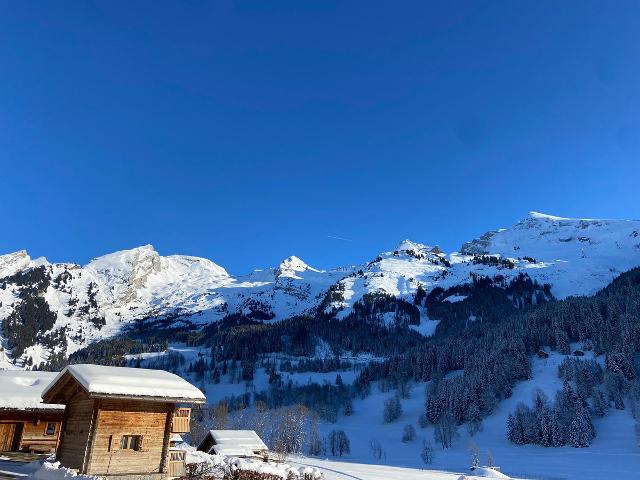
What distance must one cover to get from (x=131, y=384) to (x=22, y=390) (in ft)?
61.7

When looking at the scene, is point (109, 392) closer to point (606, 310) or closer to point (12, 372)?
point (12, 372)

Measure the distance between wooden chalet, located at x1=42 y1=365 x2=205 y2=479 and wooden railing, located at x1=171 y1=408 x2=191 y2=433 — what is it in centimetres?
606

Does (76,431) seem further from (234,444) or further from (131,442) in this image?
(234,444)

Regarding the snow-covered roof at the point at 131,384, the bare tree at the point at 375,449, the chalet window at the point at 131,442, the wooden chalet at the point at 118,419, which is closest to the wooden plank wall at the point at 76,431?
the wooden chalet at the point at 118,419

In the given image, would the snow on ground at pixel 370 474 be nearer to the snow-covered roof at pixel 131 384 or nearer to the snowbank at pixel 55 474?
the snow-covered roof at pixel 131 384

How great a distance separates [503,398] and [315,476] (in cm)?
12423

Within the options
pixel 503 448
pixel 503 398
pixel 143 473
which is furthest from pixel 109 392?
pixel 503 398

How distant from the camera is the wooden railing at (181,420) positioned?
35.1m

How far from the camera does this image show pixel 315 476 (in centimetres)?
3291

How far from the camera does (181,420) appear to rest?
119 ft

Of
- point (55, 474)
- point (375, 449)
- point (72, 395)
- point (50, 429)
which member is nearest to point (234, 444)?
point (50, 429)

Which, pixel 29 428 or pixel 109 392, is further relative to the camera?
pixel 29 428

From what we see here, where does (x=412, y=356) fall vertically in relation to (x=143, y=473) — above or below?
above

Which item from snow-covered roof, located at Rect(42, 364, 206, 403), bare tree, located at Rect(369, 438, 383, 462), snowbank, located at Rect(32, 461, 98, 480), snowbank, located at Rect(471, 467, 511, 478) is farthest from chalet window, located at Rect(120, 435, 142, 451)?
bare tree, located at Rect(369, 438, 383, 462)
